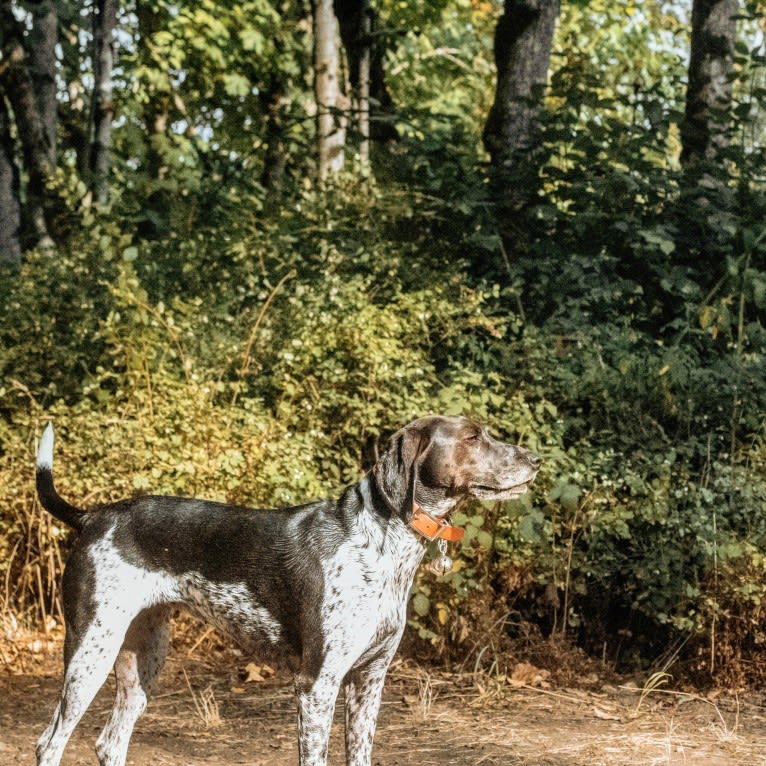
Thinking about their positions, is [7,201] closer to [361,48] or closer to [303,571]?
[361,48]

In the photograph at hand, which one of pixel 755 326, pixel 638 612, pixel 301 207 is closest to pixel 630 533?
pixel 638 612

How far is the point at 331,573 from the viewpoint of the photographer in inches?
181

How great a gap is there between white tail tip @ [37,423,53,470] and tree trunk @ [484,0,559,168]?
5.64m

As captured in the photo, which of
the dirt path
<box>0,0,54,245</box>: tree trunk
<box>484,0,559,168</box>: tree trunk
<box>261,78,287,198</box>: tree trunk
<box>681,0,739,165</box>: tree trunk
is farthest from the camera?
<box>0,0,54,245</box>: tree trunk

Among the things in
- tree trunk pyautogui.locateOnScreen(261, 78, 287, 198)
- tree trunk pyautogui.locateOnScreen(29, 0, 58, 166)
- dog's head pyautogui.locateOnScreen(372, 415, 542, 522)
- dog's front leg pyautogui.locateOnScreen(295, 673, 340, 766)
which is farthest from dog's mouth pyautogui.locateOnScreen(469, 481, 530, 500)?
tree trunk pyautogui.locateOnScreen(29, 0, 58, 166)

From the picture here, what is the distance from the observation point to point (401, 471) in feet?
15.3

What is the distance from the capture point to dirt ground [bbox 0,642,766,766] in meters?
5.58

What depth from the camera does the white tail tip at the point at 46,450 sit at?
201 inches

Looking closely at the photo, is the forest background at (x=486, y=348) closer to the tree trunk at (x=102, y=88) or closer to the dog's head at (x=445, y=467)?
the tree trunk at (x=102, y=88)

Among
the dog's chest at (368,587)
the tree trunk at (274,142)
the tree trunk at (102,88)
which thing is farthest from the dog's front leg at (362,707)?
the tree trunk at (102,88)

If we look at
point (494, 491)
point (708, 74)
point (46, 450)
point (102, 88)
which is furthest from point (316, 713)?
point (102, 88)

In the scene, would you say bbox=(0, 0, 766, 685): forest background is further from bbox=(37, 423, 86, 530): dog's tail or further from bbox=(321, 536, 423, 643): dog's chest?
bbox=(321, 536, 423, 643): dog's chest

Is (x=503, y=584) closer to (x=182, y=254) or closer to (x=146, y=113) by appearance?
(x=182, y=254)

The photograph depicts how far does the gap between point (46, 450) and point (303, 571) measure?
1283 mm
